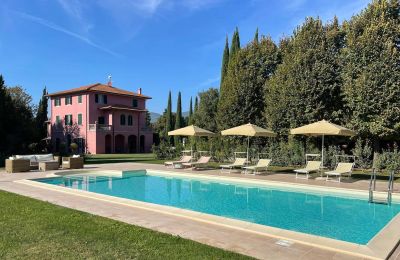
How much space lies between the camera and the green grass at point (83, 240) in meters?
4.64

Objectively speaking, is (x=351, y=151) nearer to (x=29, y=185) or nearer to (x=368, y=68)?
(x=368, y=68)

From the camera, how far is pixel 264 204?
34.8 feet

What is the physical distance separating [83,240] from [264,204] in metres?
6.63

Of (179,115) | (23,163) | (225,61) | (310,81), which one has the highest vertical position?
(225,61)

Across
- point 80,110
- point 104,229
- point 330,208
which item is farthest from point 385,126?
point 80,110

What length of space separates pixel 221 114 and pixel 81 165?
10611 mm

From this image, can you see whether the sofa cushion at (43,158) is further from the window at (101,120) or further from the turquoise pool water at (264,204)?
the window at (101,120)

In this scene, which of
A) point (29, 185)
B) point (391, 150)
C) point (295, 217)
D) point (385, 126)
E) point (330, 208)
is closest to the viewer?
point (295, 217)

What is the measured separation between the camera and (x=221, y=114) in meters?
24.8

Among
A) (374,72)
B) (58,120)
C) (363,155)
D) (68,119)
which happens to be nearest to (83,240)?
(374,72)

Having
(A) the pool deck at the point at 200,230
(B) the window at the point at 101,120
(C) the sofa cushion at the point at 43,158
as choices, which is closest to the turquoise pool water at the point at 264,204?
(A) the pool deck at the point at 200,230

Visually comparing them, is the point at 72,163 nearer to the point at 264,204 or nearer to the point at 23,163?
the point at 23,163

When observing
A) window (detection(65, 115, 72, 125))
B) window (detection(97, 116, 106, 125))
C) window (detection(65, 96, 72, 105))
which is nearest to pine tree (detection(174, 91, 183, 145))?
window (detection(97, 116, 106, 125))

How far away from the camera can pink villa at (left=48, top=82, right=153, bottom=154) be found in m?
42.8
